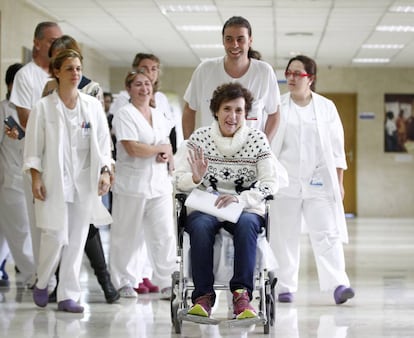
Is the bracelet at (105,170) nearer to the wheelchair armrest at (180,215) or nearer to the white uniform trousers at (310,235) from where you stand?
the wheelchair armrest at (180,215)

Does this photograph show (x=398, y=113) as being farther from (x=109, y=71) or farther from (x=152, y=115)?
(x=152, y=115)

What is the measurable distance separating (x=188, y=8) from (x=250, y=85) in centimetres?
753

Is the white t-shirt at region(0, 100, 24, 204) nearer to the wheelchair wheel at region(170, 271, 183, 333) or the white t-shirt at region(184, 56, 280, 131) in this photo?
the white t-shirt at region(184, 56, 280, 131)

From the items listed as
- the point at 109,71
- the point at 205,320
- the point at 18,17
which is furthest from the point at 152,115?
the point at 109,71

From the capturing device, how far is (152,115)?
717 centimetres

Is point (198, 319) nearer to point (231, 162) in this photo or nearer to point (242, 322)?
point (242, 322)

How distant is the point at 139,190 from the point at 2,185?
4.51 ft

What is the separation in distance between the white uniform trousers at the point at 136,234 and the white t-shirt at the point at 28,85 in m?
0.95

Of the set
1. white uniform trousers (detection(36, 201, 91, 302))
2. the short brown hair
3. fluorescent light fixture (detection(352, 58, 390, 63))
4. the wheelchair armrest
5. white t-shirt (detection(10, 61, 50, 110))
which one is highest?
fluorescent light fixture (detection(352, 58, 390, 63))

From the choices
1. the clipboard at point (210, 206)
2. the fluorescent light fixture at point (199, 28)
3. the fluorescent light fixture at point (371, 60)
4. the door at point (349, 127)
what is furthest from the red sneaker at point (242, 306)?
the door at point (349, 127)

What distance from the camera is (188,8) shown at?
43.8 feet

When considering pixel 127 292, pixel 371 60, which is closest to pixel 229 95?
pixel 127 292

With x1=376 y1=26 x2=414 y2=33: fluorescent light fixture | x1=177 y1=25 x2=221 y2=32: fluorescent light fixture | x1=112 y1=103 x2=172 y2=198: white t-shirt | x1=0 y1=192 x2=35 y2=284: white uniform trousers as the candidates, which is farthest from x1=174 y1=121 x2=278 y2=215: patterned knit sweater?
x1=376 y1=26 x2=414 y2=33: fluorescent light fixture

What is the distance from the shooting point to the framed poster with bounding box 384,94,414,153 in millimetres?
21781
